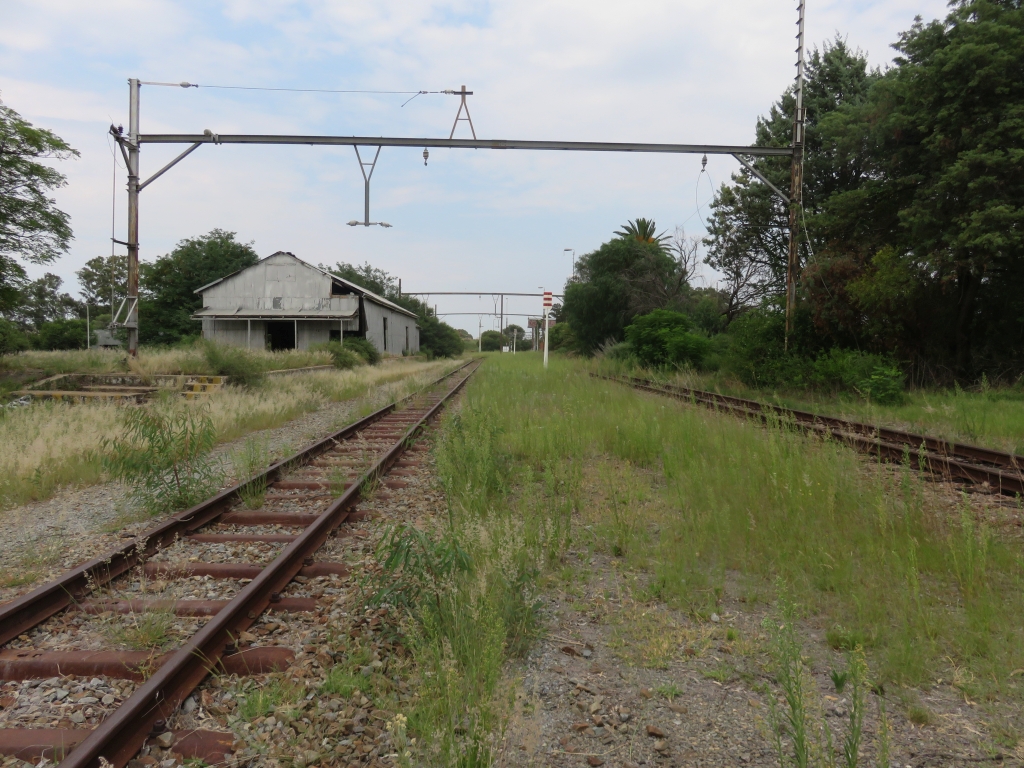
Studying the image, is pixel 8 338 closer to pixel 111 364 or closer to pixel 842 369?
pixel 111 364

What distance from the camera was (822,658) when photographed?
11.2ft

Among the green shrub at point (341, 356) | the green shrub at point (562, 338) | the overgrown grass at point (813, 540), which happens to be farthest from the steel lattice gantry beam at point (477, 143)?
the green shrub at point (562, 338)

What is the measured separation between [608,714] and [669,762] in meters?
0.38

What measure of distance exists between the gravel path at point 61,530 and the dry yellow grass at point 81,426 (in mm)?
376

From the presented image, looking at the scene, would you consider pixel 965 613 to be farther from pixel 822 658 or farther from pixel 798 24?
pixel 798 24

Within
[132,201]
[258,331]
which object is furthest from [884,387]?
[258,331]

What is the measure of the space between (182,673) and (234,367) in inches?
639

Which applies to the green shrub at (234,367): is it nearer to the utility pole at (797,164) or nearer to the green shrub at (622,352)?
the utility pole at (797,164)

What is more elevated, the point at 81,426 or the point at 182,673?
the point at 81,426

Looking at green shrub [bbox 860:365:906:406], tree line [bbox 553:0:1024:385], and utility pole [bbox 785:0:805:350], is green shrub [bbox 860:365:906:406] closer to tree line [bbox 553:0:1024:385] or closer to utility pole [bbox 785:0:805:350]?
tree line [bbox 553:0:1024:385]

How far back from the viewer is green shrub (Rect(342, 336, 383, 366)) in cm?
3678

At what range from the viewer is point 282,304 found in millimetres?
39156

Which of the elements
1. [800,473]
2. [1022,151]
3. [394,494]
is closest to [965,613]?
[800,473]

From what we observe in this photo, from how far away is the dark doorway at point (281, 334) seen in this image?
4112cm
